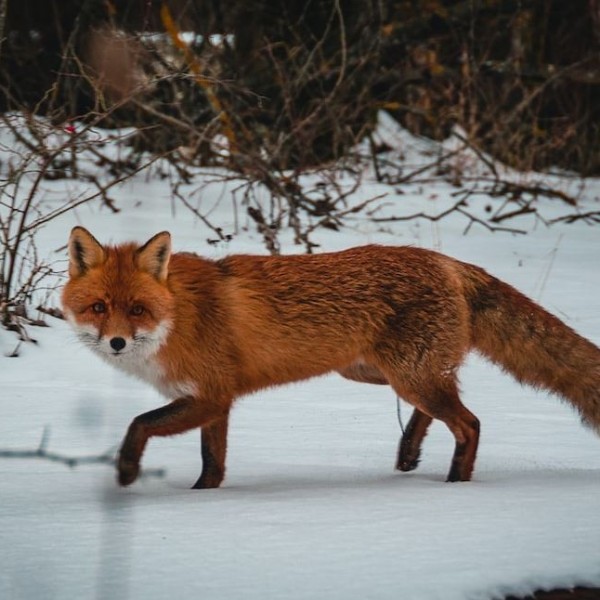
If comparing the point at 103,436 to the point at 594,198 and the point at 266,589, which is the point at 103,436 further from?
the point at 594,198

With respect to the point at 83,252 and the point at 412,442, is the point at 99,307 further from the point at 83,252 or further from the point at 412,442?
the point at 412,442

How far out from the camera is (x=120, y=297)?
387 cm

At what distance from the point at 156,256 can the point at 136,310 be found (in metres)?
0.26

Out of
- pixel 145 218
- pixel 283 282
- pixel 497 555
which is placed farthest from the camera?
pixel 145 218

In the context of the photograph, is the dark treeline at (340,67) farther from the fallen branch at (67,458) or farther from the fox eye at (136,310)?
the fallen branch at (67,458)

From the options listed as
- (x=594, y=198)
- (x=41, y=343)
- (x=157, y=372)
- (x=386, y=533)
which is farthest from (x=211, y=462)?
(x=594, y=198)

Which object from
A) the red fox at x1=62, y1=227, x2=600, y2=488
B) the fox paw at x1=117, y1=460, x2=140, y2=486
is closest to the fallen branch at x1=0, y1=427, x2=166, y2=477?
the fox paw at x1=117, y1=460, x2=140, y2=486

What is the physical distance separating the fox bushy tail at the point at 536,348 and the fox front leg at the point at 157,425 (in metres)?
1.19

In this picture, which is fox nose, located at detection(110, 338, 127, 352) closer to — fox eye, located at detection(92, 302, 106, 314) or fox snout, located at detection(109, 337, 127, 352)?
fox snout, located at detection(109, 337, 127, 352)

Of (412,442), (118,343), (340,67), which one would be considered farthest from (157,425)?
(340,67)

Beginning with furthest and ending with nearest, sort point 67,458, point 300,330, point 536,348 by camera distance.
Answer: point 536,348
point 300,330
point 67,458

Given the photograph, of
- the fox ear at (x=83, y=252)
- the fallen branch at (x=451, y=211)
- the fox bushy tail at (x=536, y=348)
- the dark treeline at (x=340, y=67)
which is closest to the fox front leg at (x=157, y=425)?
the fox ear at (x=83, y=252)

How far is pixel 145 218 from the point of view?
28.5 ft

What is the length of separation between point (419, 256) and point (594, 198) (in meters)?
7.40
